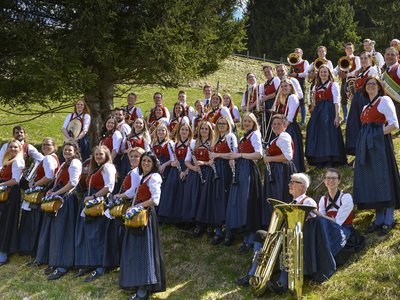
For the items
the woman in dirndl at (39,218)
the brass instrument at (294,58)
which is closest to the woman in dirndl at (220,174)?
the woman in dirndl at (39,218)

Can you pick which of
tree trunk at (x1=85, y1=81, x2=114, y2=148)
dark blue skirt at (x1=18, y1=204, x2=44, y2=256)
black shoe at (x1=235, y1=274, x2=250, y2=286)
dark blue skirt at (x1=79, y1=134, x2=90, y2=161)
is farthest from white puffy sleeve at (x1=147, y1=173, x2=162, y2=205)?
tree trunk at (x1=85, y1=81, x2=114, y2=148)

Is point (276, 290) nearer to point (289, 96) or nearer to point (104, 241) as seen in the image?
point (104, 241)

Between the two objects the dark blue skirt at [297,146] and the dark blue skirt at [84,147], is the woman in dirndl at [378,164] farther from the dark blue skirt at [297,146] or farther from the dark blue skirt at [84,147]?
the dark blue skirt at [84,147]

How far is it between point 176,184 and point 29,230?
95.0 inches

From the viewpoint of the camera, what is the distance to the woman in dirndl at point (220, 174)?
7.70 meters

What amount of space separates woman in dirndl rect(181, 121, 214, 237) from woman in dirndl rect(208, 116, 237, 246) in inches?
3.8

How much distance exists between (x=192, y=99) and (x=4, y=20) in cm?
1132

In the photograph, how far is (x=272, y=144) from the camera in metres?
7.28

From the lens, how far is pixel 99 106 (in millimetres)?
11141

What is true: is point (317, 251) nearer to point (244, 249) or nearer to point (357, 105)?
point (244, 249)

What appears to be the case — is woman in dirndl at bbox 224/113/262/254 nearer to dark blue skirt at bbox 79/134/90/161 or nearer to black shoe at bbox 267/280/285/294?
black shoe at bbox 267/280/285/294

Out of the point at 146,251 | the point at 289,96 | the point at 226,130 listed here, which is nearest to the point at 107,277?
the point at 146,251

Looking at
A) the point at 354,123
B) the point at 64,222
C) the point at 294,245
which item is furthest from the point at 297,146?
the point at 64,222

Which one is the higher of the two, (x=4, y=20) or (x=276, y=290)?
(x=4, y=20)
